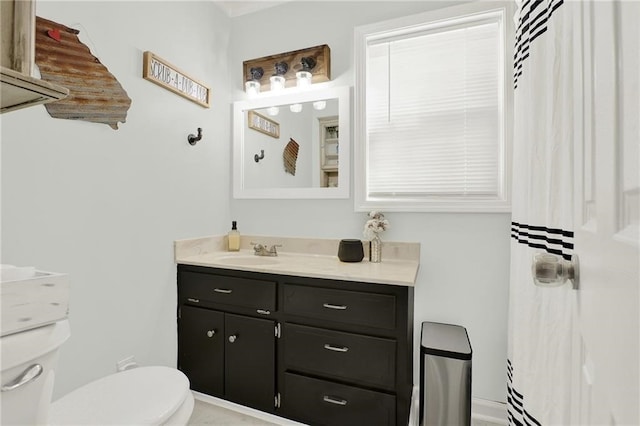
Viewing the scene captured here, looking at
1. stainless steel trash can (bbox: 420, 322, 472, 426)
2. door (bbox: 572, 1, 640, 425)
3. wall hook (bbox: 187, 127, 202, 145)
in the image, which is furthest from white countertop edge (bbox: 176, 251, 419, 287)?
door (bbox: 572, 1, 640, 425)

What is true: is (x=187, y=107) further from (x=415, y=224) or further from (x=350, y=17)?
(x=415, y=224)

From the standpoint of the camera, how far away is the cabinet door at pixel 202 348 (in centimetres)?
190

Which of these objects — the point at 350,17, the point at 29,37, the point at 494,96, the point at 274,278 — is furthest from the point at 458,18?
the point at 29,37

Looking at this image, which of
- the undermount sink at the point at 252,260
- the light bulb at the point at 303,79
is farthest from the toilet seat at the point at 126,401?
the light bulb at the point at 303,79

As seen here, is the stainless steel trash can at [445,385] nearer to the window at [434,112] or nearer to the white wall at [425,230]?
the white wall at [425,230]

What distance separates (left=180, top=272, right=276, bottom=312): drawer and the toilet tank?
0.99 meters

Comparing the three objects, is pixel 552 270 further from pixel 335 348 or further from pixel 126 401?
pixel 126 401

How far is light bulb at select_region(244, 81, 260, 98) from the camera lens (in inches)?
95.4

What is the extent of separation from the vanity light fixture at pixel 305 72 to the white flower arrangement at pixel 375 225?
1056mm

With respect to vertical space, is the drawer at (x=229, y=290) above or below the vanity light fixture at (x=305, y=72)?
below

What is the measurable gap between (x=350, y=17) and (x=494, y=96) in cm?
110

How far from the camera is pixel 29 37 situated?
0.78 metres

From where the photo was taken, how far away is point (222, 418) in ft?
6.04

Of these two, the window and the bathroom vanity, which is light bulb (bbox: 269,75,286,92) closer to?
the window
